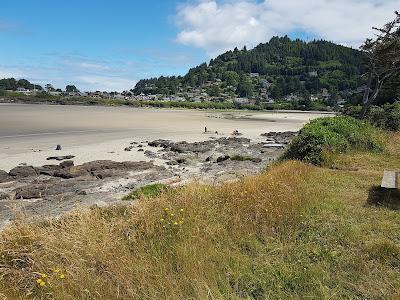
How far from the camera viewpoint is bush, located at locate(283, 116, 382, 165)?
1445cm

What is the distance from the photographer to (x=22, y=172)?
1883cm

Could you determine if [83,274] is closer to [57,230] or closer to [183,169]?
[57,230]

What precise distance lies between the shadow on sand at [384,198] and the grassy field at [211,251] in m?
0.58

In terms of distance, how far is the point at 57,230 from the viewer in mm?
5266

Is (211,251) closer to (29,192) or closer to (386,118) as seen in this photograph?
(29,192)

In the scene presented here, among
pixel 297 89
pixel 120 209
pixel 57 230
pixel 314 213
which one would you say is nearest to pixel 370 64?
pixel 314 213

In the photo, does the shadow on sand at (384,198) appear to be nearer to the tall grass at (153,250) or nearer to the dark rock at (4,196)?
the tall grass at (153,250)

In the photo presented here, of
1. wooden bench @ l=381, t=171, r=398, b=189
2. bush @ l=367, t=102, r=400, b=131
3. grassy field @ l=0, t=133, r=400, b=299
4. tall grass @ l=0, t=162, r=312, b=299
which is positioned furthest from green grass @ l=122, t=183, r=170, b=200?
bush @ l=367, t=102, r=400, b=131

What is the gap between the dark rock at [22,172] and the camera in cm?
1850

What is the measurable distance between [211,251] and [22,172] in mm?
16027

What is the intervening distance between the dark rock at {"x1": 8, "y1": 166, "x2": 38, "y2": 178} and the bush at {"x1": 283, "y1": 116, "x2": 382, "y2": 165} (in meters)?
11.8

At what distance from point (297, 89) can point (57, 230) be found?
194m

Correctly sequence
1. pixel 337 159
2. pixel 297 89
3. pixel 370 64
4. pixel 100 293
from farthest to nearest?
pixel 297 89 → pixel 370 64 → pixel 337 159 → pixel 100 293

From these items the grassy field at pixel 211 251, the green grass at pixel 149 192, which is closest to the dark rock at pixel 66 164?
the green grass at pixel 149 192
